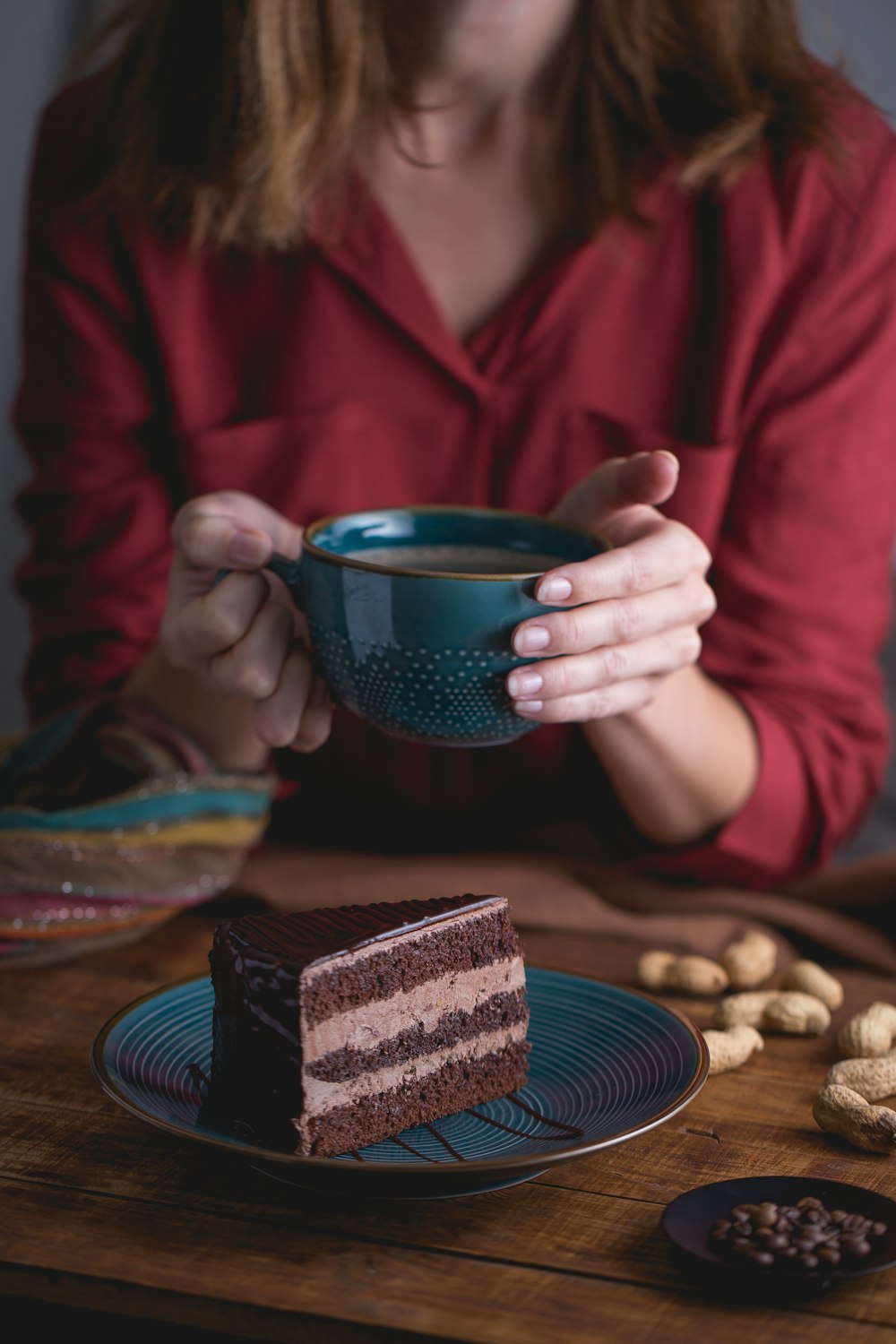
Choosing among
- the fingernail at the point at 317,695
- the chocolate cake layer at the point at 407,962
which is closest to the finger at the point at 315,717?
the fingernail at the point at 317,695

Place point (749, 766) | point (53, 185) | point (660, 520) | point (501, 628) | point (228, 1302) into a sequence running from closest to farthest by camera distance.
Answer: point (228, 1302)
point (501, 628)
point (660, 520)
point (749, 766)
point (53, 185)

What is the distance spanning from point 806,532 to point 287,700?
59 centimetres

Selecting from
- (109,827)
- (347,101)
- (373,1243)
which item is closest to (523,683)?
(373,1243)

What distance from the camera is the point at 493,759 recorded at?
1.35 m

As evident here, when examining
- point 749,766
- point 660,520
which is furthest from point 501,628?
point 749,766

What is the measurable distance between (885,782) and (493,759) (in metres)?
0.61

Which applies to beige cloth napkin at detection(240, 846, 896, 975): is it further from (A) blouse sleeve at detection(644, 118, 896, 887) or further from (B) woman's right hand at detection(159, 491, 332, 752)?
(B) woman's right hand at detection(159, 491, 332, 752)

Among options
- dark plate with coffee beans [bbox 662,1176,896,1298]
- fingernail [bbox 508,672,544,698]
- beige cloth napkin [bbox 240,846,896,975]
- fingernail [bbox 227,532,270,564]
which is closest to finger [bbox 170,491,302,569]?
fingernail [bbox 227,532,270,564]

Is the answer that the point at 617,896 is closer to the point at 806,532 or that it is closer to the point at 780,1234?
the point at 806,532

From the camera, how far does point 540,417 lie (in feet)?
4.21

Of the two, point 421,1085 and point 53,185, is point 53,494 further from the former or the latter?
point 421,1085

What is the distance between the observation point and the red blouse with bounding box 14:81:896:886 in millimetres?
1266

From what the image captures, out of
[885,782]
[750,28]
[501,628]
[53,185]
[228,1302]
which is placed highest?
[750,28]

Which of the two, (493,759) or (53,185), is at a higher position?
(53,185)
